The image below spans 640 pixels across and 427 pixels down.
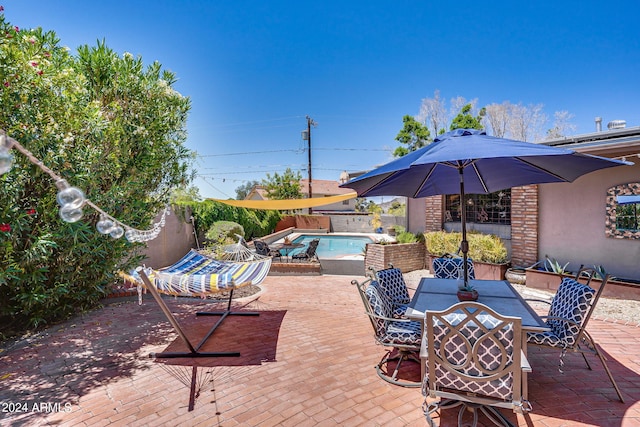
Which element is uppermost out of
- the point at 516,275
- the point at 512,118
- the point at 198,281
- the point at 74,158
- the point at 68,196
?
the point at 512,118

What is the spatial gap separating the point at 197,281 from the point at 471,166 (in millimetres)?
4265

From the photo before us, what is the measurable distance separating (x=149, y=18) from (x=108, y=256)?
6366 millimetres

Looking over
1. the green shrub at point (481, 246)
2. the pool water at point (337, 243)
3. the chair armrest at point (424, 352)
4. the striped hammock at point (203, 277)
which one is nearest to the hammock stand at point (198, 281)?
the striped hammock at point (203, 277)

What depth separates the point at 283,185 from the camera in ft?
92.4

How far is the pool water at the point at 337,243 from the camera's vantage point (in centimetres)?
1776

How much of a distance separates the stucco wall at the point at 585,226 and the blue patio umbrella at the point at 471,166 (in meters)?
3.86

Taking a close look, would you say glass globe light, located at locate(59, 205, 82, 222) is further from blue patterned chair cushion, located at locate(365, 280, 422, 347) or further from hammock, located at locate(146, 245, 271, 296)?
Result: blue patterned chair cushion, located at locate(365, 280, 422, 347)

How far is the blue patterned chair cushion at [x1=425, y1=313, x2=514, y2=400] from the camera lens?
7.43ft

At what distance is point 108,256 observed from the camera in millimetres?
5621

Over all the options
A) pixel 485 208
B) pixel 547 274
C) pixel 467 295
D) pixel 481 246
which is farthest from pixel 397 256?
pixel 467 295

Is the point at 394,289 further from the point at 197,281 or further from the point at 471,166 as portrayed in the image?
the point at 197,281

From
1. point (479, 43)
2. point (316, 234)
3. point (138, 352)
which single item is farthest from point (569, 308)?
point (316, 234)

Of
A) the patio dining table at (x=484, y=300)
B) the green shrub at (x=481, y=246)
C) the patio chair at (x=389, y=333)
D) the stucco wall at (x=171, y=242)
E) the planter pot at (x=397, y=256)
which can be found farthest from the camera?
the stucco wall at (x=171, y=242)

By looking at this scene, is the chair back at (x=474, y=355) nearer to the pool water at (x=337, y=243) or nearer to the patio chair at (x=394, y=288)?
the patio chair at (x=394, y=288)
